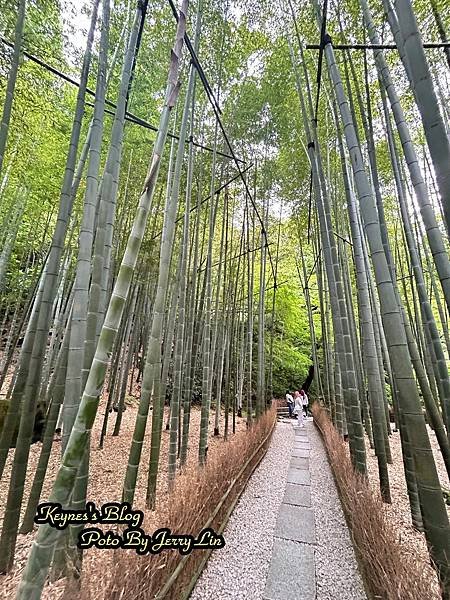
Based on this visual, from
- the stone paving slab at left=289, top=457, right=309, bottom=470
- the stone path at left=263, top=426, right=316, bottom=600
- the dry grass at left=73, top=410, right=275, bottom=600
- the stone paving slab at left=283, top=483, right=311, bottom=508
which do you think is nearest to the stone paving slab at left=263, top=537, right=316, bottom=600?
the stone path at left=263, top=426, right=316, bottom=600

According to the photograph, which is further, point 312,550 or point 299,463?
point 299,463

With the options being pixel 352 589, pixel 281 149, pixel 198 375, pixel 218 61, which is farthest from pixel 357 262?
pixel 198 375

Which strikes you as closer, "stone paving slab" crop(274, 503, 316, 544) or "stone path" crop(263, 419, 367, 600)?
"stone path" crop(263, 419, 367, 600)

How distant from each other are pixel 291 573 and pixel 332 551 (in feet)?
1.28

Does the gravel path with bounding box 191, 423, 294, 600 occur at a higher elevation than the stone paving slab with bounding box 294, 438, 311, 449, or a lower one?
lower

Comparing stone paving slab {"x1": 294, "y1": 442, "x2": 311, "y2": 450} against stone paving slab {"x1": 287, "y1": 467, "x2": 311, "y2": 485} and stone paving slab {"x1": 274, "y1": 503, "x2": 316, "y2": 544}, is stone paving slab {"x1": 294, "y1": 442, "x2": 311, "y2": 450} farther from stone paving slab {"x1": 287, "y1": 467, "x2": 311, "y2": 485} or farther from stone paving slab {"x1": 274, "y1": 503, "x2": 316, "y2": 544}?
stone paving slab {"x1": 274, "y1": 503, "x2": 316, "y2": 544}

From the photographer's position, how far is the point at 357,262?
2418mm

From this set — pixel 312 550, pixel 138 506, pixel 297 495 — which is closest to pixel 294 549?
pixel 312 550

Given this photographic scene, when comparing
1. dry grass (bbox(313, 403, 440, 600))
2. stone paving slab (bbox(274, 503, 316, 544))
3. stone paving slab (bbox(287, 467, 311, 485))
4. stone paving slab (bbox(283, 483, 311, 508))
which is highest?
dry grass (bbox(313, 403, 440, 600))

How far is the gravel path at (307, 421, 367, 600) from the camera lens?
1566 millimetres

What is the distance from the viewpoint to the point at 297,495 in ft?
9.27

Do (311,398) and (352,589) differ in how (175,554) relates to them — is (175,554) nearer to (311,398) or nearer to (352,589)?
(352,589)

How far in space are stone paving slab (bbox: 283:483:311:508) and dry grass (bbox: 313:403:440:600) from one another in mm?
614

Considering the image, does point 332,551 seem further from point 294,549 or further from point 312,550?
point 294,549
